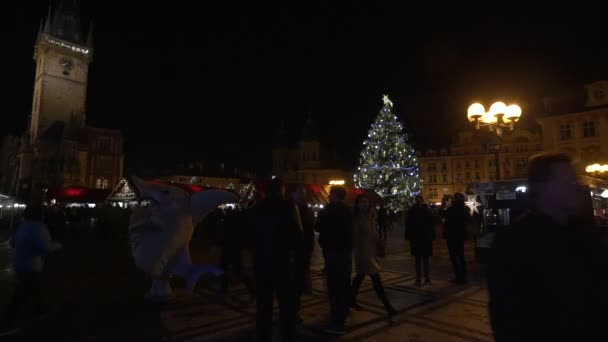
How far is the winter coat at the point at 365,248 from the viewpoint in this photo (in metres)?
5.88

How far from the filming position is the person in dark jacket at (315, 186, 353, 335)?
5262 mm

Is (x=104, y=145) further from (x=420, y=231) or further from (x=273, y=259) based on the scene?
(x=273, y=259)

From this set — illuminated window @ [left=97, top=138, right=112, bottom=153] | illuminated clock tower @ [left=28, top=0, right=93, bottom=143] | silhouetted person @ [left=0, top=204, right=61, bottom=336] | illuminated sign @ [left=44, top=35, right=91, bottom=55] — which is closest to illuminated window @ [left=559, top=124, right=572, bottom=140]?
Answer: silhouetted person @ [left=0, top=204, right=61, bottom=336]

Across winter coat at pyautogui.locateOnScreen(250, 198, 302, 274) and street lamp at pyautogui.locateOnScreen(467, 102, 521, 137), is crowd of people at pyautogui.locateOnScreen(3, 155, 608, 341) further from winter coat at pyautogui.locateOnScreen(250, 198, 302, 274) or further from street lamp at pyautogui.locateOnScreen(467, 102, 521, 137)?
street lamp at pyautogui.locateOnScreen(467, 102, 521, 137)

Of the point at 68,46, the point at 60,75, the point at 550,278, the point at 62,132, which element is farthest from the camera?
the point at 68,46

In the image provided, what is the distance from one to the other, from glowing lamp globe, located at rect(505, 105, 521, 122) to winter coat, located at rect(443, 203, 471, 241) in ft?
14.5

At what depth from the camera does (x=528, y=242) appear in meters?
1.73

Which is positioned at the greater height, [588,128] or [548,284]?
[588,128]

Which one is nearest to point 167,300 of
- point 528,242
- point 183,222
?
point 183,222

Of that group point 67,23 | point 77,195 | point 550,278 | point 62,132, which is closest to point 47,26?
point 67,23

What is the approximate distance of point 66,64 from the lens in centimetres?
6278

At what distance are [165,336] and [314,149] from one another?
7454 centimetres

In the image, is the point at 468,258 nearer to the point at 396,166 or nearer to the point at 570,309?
the point at 570,309

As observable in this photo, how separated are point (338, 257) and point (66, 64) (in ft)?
237
